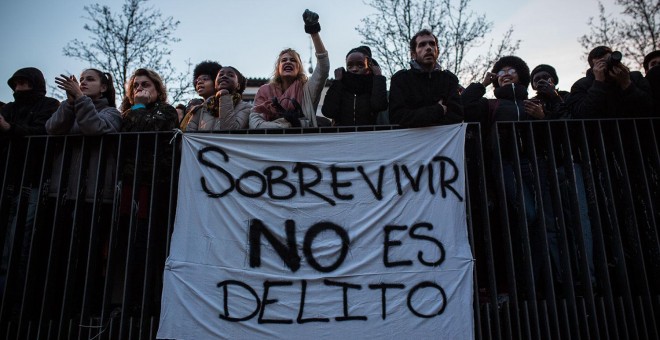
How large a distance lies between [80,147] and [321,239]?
222 cm

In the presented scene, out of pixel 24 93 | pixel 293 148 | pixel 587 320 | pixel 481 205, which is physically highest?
pixel 24 93

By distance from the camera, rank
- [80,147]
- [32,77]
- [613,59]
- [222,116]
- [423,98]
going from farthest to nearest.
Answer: [32,77] → [222,116] → [423,98] → [80,147] → [613,59]

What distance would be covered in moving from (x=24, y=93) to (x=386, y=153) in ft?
11.9

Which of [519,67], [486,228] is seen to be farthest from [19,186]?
[519,67]

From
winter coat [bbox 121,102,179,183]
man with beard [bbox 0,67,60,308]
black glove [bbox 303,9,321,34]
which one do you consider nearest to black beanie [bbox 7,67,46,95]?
man with beard [bbox 0,67,60,308]

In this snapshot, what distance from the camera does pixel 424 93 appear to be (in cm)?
398

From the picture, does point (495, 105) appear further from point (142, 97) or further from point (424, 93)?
point (142, 97)

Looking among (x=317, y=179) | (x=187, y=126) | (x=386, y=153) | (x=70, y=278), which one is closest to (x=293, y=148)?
(x=317, y=179)

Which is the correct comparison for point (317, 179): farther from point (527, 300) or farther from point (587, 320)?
point (587, 320)

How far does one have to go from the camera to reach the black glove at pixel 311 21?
4.07 meters

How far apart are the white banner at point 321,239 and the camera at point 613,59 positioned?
56.0 inches

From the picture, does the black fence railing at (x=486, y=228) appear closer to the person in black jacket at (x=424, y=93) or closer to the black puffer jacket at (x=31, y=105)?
the person in black jacket at (x=424, y=93)

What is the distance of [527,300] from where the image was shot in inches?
133

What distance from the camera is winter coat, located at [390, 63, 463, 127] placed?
3613 mm
